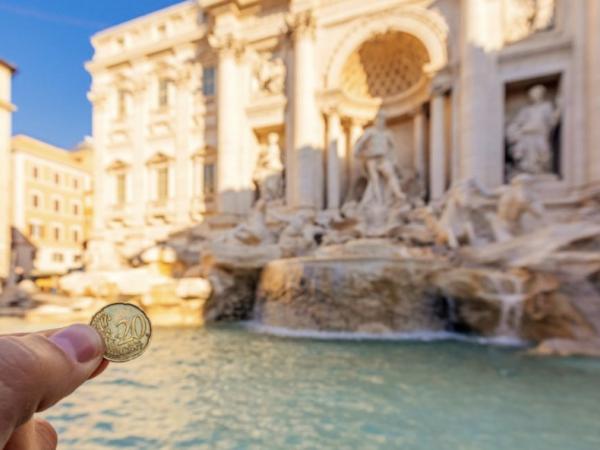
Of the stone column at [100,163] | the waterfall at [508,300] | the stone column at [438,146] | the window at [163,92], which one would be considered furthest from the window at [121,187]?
the waterfall at [508,300]

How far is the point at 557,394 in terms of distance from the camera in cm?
302

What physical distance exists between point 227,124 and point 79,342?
43.3 ft

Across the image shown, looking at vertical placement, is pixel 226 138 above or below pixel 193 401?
above

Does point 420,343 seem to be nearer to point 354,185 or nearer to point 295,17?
point 354,185

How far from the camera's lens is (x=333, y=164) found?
1206 cm

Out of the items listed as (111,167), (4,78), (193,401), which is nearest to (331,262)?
(193,401)

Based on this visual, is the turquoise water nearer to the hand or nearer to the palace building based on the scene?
the hand

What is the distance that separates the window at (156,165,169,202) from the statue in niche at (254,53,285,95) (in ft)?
18.3

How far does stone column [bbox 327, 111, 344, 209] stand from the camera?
12.0 metres

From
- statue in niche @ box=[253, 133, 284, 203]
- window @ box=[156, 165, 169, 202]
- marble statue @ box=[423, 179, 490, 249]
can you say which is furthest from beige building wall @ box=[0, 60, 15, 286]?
marble statue @ box=[423, 179, 490, 249]

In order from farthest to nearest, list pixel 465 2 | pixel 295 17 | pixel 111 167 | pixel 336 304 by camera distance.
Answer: pixel 111 167
pixel 295 17
pixel 465 2
pixel 336 304

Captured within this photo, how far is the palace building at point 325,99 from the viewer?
9.48 meters

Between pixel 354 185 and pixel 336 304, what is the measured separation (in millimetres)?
7075

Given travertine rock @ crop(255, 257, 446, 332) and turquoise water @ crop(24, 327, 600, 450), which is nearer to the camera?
turquoise water @ crop(24, 327, 600, 450)
